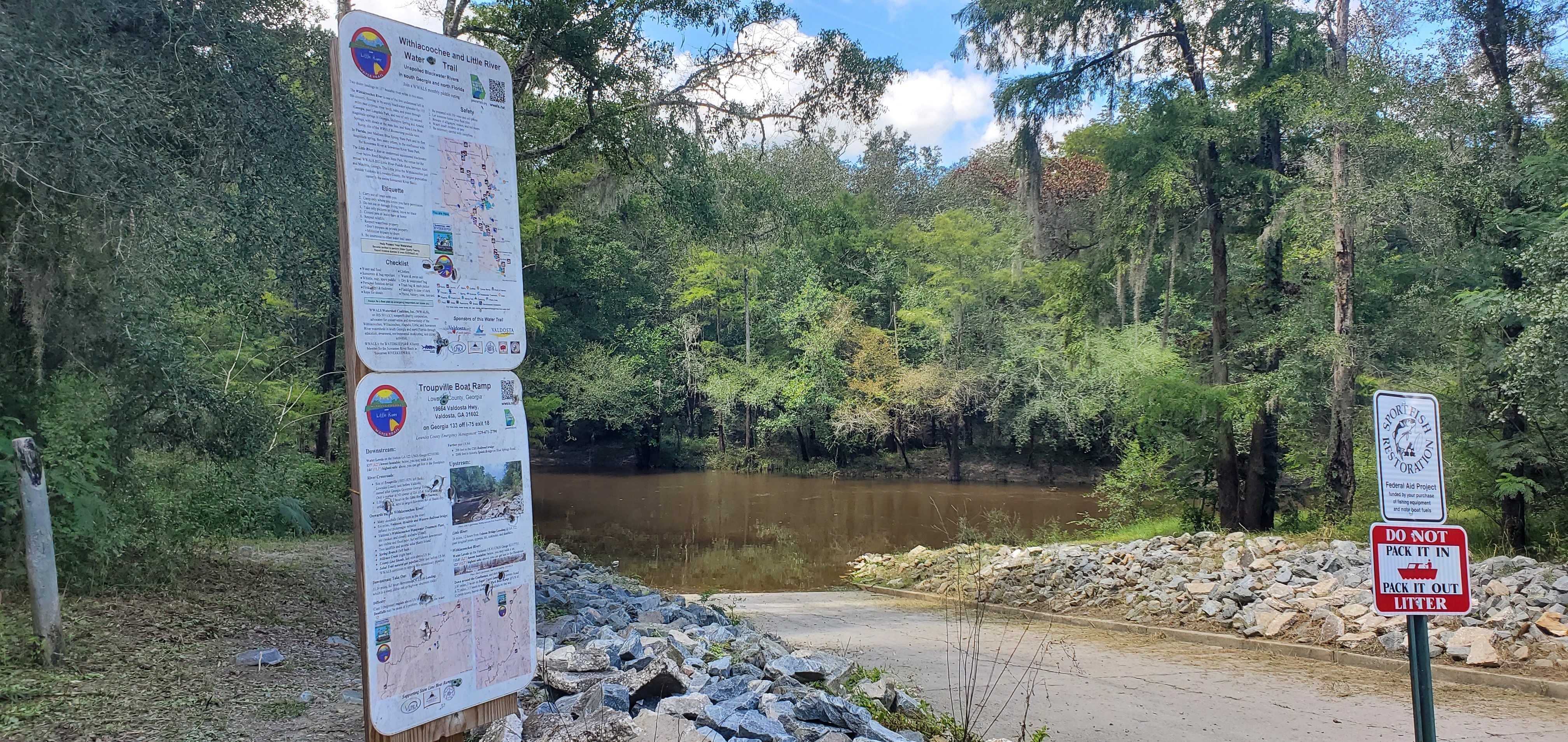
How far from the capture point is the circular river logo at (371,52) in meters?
2.94

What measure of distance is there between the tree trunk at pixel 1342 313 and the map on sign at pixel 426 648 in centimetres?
1344

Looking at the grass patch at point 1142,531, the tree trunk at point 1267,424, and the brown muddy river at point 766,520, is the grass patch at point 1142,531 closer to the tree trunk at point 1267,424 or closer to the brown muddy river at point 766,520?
the brown muddy river at point 766,520

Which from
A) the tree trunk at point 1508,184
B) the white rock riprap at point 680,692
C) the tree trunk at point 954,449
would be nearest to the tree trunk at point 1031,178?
the tree trunk at point 1508,184

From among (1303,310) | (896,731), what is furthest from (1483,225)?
(896,731)

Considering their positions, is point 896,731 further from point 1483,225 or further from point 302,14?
point 1483,225

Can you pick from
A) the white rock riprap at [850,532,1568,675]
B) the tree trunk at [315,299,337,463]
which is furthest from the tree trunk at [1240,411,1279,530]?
the tree trunk at [315,299,337,463]

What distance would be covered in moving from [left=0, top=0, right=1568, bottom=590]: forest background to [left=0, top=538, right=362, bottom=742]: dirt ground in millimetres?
563

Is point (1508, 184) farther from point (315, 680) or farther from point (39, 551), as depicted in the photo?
point (39, 551)

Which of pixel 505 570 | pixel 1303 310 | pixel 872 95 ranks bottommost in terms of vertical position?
pixel 505 570

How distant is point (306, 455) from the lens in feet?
52.3

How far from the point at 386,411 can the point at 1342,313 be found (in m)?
14.3

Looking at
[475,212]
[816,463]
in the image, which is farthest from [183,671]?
[816,463]

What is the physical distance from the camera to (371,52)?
2982 millimetres

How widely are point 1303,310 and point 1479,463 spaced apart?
3.58 m
